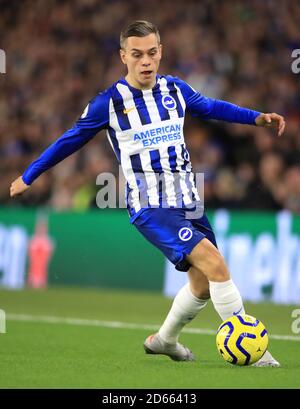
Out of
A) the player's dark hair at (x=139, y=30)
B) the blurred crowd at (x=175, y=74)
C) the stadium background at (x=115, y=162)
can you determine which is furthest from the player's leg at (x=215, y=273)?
the blurred crowd at (x=175, y=74)

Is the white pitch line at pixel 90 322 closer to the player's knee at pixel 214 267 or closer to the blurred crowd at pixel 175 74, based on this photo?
the player's knee at pixel 214 267

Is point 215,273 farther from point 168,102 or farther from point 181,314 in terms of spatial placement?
point 168,102

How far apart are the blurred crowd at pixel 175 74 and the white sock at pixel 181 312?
700 centimetres

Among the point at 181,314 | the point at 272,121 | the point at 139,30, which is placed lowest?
the point at 181,314

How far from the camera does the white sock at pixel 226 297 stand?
22.5 ft

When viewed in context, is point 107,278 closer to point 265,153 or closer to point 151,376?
point 265,153

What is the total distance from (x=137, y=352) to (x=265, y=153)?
23.9 ft

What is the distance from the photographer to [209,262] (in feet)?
22.4

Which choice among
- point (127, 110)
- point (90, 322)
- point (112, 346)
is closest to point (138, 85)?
point (127, 110)

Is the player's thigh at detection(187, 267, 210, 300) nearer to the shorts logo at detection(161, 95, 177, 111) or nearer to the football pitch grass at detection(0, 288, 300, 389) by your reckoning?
the football pitch grass at detection(0, 288, 300, 389)

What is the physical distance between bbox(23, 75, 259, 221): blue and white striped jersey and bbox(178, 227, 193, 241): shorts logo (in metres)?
0.22

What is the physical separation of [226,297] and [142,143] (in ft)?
4.05

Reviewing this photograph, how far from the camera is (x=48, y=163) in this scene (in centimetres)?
720
